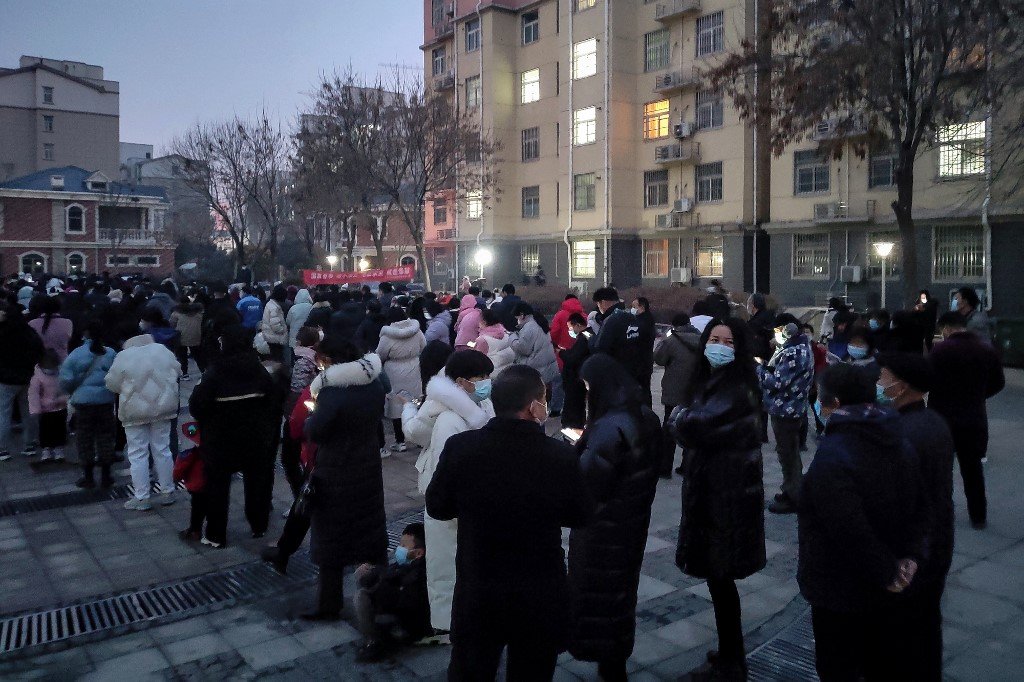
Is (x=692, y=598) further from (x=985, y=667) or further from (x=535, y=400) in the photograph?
(x=535, y=400)

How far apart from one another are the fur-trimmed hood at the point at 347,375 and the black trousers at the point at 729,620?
2444mm

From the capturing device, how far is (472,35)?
40.0 m

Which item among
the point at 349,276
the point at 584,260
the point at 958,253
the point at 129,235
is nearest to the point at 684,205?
the point at 584,260

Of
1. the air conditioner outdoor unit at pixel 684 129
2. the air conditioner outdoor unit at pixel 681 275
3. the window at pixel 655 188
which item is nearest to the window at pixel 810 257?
the air conditioner outdoor unit at pixel 681 275

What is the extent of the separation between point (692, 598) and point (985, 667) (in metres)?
1.77

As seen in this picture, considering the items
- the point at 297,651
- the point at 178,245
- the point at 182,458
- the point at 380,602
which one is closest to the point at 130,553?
the point at 182,458

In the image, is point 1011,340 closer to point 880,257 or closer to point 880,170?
point 880,257

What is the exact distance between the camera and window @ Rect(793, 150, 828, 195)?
28.4 meters

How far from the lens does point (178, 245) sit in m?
60.8

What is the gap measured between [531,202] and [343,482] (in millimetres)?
34836

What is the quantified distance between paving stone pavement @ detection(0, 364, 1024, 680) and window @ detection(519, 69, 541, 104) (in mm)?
33087

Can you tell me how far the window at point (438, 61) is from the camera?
44.3 meters

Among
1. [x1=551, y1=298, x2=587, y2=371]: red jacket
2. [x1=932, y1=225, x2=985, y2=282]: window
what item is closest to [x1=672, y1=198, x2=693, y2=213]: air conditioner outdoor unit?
[x1=932, y1=225, x2=985, y2=282]: window

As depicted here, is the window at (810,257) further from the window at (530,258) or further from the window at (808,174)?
the window at (530,258)
